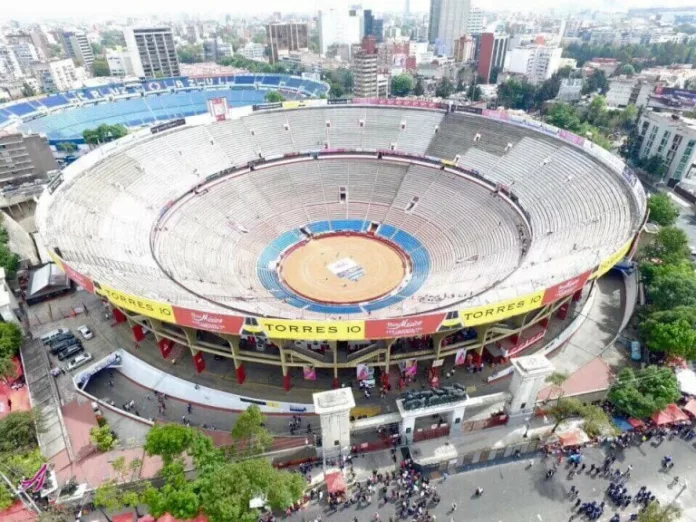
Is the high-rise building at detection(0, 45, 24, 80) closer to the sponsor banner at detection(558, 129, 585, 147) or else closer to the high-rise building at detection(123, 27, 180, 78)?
the high-rise building at detection(123, 27, 180, 78)

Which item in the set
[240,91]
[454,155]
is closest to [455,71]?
[240,91]

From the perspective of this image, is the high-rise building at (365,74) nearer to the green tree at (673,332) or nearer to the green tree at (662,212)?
the green tree at (662,212)

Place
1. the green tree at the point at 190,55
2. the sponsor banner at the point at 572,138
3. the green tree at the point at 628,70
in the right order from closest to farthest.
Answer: the sponsor banner at the point at 572,138 → the green tree at the point at 628,70 → the green tree at the point at 190,55

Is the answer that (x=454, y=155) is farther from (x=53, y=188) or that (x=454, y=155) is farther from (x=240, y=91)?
(x=240, y=91)

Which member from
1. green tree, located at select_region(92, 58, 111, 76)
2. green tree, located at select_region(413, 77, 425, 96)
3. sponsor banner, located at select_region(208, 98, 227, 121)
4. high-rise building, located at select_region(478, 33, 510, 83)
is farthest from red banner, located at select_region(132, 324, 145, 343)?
green tree, located at select_region(92, 58, 111, 76)

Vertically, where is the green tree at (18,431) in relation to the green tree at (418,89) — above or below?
above

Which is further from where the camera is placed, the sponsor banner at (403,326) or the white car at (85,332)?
the white car at (85,332)

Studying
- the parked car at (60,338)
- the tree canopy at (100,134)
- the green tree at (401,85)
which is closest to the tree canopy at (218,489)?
the parked car at (60,338)
